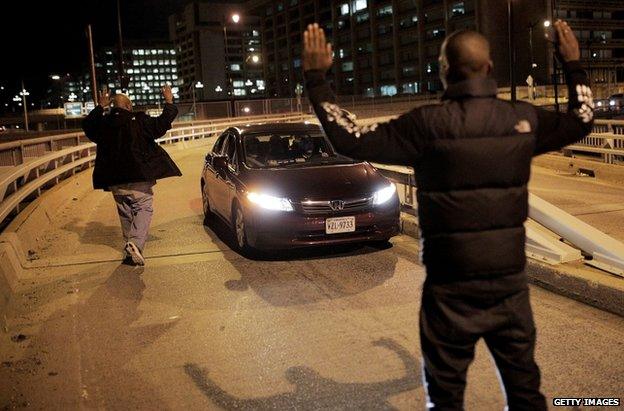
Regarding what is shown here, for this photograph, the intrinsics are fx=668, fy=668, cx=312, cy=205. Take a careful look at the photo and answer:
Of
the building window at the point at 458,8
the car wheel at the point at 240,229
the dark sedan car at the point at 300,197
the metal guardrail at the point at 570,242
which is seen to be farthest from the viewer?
the building window at the point at 458,8

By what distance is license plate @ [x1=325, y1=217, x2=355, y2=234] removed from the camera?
299 inches

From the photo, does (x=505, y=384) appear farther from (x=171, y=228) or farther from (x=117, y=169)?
(x=171, y=228)

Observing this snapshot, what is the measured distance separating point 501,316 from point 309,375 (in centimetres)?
209

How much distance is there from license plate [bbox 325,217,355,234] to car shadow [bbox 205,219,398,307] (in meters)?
0.37

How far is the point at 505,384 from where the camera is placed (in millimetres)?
2650

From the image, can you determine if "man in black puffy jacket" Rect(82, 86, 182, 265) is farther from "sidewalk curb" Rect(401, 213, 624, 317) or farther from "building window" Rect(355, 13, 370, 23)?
"building window" Rect(355, 13, 370, 23)

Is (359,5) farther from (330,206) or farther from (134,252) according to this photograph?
A: (134,252)

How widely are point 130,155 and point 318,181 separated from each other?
219cm

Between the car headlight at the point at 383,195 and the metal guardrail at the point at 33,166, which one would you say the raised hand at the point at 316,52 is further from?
the metal guardrail at the point at 33,166

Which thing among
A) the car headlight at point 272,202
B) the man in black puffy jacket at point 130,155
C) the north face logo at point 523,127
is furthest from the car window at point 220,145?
the north face logo at point 523,127

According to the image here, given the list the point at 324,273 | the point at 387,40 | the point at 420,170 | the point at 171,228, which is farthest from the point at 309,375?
the point at 387,40

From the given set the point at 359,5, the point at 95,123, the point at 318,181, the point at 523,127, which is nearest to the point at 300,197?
the point at 318,181

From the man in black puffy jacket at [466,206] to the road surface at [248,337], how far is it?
137 centimetres

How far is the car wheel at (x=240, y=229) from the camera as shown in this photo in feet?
26.7
